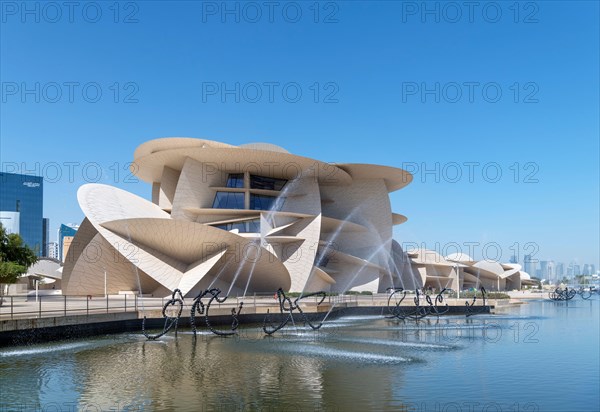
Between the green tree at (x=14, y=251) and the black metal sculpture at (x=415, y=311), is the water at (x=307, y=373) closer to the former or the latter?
the black metal sculpture at (x=415, y=311)

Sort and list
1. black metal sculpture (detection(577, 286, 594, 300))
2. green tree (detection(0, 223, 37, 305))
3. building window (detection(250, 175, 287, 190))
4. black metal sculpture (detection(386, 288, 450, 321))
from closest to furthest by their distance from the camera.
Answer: black metal sculpture (detection(386, 288, 450, 321)), green tree (detection(0, 223, 37, 305)), building window (detection(250, 175, 287, 190)), black metal sculpture (detection(577, 286, 594, 300))

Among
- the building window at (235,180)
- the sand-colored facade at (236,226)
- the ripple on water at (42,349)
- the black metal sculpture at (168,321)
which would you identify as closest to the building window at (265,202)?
the sand-colored facade at (236,226)

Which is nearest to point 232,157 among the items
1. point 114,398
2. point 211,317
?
point 211,317

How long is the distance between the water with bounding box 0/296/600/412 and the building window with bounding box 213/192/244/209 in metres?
29.9

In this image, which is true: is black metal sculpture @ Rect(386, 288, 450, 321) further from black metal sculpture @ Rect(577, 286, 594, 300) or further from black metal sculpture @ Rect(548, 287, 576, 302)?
black metal sculpture @ Rect(577, 286, 594, 300)

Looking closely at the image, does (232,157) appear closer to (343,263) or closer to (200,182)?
(200,182)

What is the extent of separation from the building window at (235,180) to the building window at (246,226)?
467 cm

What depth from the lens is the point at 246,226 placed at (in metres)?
52.4

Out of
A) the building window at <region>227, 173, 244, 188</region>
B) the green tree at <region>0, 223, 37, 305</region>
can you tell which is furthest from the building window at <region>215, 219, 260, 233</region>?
the green tree at <region>0, 223, 37, 305</region>

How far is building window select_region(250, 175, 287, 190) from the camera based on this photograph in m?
56.7

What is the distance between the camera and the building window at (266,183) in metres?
56.7

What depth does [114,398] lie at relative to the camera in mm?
12977

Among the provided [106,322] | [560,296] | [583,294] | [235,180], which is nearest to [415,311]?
[106,322]

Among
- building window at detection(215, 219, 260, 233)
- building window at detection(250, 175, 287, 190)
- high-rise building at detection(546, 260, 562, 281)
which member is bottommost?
high-rise building at detection(546, 260, 562, 281)
